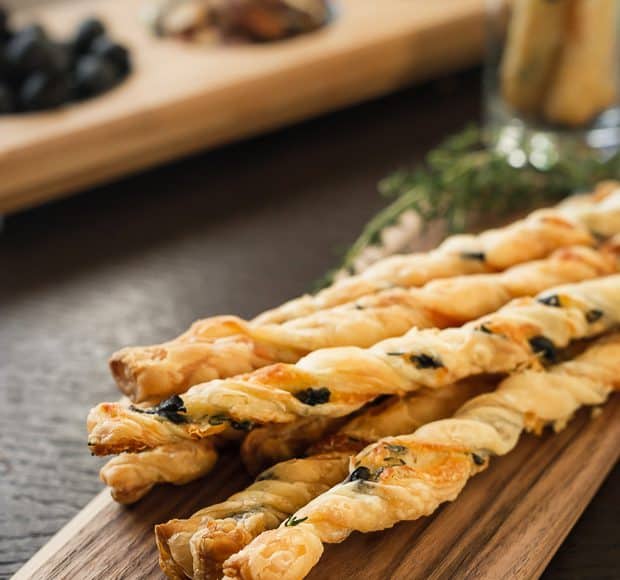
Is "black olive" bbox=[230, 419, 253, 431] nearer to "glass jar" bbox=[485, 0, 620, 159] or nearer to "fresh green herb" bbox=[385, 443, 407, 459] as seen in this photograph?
"fresh green herb" bbox=[385, 443, 407, 459]

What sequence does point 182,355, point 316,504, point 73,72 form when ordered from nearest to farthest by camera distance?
point 316,504 < point 182,355 < point 73,72

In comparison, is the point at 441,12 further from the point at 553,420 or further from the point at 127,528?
the point at 127,528

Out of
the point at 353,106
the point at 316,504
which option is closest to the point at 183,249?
the point at 353,106

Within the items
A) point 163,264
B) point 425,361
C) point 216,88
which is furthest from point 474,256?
point 216,88

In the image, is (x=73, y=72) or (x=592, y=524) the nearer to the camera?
(x=592, y=524)

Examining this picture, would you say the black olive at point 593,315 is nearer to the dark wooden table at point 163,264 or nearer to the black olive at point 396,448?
the dark wooden table at point 163,264

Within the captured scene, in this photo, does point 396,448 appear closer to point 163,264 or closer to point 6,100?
point 163,264
